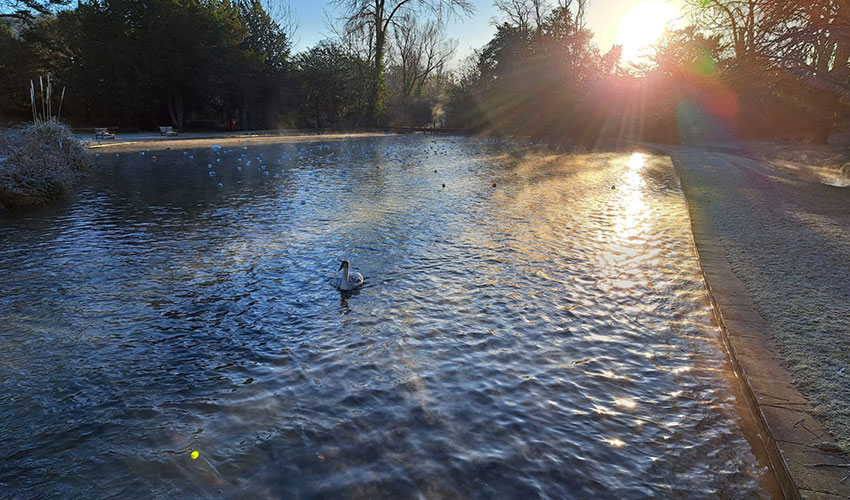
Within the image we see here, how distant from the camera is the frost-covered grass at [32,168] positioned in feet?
33.9

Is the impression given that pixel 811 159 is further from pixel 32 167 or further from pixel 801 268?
pixel 32 167

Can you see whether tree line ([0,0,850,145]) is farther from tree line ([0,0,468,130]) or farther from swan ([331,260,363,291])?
swan ([331,260,363,291])

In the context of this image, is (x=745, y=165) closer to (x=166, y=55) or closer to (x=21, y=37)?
(x=166, y=55)

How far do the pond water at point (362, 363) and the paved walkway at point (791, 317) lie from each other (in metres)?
0.26

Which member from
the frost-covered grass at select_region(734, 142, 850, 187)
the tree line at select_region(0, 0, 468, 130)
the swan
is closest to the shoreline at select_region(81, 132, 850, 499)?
the swan

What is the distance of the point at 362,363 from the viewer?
15.3ft

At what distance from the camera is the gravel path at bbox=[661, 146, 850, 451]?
3.93 metres

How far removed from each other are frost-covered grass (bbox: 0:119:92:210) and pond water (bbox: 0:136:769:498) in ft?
2.69

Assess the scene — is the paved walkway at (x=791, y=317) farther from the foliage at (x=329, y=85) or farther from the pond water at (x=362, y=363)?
the foliage at (x=329, y=85)

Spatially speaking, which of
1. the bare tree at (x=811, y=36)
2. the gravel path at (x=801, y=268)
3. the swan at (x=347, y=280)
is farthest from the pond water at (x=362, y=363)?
the bare tree at (x=811, y=36)

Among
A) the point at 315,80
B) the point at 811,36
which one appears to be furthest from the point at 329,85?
the point at 811,36

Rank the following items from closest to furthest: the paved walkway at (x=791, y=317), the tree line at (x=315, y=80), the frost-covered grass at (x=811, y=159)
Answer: the paved walkway at (x=791, y=317) < the frost-covered grass at (x=811, y=159) < the tree line at (x=315, y=80)

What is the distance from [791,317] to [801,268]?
200 centimetres

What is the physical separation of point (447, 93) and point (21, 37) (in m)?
33.8
